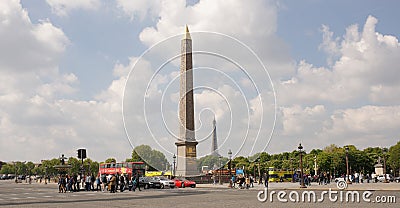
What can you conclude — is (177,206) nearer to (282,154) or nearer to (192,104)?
(192,104)

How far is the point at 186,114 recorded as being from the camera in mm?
53344

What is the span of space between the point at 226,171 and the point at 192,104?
32.7 metres

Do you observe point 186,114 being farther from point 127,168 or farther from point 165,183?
point 127,168

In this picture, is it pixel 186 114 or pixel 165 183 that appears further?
pixel 186 114

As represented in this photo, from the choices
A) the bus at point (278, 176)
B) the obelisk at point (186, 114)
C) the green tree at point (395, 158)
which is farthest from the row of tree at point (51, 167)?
the green tree at point (395, 158)

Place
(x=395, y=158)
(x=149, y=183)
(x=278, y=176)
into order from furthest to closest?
(x=395, y=158) → (x=278, y=176) → (x=149, y=183)

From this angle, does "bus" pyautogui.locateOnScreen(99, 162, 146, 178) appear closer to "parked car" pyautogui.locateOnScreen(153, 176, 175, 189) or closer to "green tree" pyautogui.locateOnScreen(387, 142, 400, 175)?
"parked car" pyautogui.locateOnScreen(153, 176, 175, 189)

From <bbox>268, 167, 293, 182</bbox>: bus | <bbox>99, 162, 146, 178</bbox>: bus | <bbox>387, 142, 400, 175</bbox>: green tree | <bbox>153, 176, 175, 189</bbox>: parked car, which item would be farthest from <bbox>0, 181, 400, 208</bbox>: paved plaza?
<bbox>387, 142, 400, 175</bbox>: green tree

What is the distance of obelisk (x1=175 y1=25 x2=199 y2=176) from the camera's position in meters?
53.7

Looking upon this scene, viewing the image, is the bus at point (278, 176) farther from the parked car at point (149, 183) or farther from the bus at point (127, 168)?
the parked car at point (149, 183)

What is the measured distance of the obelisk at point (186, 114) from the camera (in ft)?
176

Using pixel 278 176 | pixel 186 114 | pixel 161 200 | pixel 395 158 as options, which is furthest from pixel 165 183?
pixel 395 158

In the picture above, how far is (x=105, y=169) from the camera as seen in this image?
207 feet

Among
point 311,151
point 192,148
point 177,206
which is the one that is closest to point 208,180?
point 192,148
